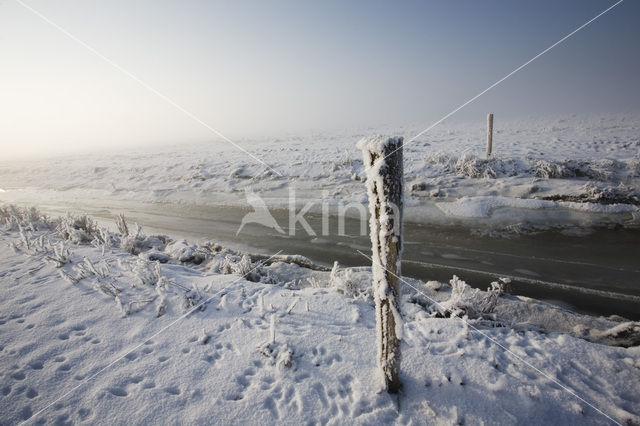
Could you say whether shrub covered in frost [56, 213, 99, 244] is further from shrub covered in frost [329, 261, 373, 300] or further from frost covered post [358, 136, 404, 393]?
frost covered post [358, 136, 404, 393]

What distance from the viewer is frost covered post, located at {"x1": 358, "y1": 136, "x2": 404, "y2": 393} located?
6.86 ft

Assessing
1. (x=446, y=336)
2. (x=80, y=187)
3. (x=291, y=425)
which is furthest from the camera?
(x=80, y=187)

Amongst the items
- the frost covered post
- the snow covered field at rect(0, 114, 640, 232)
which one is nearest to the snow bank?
the snow covered field at rect(0, 114, 640, 232)

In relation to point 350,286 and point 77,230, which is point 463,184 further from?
point 77,230

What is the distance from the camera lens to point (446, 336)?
3496 millimetres

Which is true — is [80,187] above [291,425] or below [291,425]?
above

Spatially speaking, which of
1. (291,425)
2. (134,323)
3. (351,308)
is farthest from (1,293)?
(351,308)

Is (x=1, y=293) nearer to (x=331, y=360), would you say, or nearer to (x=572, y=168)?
(x=331, y=360)

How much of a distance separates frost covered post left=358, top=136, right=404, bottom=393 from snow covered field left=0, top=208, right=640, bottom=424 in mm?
590

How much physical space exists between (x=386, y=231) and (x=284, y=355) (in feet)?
6.46

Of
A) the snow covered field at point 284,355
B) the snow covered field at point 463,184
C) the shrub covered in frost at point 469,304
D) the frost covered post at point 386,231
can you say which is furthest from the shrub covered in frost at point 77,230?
the shrub covered in frost at point 469,304

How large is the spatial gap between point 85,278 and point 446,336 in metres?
6.03

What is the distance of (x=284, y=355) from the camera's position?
123 inches

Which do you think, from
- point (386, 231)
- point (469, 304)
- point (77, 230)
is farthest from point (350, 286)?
point (77, 230)
